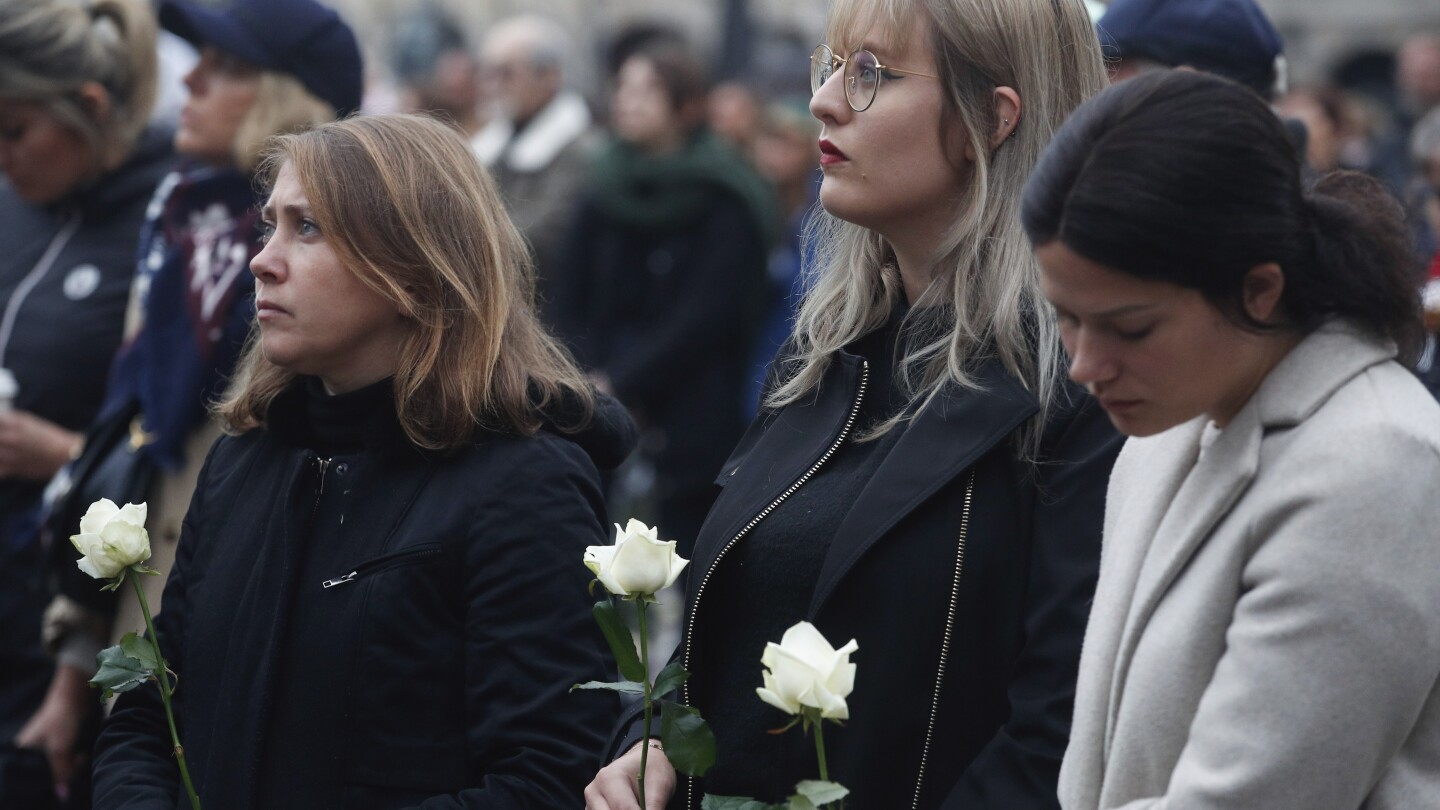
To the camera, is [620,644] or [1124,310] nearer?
[1124,310]

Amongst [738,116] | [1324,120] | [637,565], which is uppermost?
[637,565]

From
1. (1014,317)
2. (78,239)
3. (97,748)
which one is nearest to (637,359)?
(78,239)

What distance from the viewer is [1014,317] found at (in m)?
2.56

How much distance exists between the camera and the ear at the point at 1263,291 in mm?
1979

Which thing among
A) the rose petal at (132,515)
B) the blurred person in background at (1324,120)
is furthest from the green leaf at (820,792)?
the blurred person in background at (1324,120)

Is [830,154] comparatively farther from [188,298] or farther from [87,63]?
[87,63]

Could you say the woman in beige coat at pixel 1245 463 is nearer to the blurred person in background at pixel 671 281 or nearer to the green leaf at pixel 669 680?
the green leaf at pixel 669 680

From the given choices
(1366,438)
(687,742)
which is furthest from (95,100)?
(1366,438)

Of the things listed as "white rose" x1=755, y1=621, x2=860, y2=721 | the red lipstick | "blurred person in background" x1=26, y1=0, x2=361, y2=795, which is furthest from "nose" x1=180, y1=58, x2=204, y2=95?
"white rose" x1=755, y1=621, x2=860, y2=721

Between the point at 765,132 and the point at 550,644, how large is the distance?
7.19 m

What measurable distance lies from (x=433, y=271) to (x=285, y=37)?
1580 mm

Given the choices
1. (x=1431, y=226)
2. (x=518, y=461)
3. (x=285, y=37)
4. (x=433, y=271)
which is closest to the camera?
(x=518, y=461)

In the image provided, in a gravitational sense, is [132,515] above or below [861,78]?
below

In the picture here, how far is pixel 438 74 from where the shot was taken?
14062 millimetres
